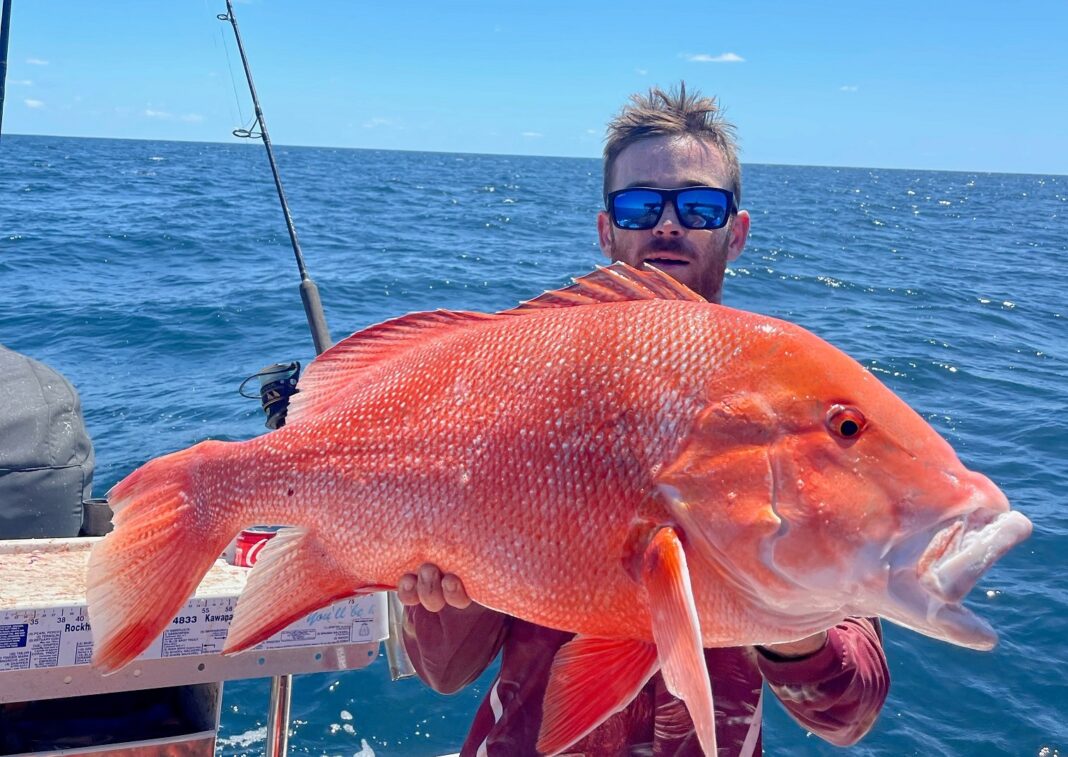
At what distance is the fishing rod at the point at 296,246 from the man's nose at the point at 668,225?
161cm

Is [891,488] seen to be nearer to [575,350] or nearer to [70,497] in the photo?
[575,350]

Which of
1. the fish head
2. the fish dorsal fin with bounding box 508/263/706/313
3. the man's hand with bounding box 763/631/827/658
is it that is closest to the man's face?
the fish dorsal fin with bounding box 508/263/706/313

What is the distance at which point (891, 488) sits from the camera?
51.8 inches

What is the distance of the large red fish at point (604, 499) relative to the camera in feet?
4.28

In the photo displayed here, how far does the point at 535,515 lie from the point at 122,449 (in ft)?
20.5

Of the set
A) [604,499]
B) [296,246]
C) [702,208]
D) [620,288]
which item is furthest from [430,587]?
[296,246]

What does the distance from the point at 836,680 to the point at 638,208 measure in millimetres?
1380

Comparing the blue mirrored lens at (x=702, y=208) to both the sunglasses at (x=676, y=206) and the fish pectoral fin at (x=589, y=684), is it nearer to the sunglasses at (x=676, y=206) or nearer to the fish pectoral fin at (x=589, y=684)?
the sunglasses at (x=676, y=206)

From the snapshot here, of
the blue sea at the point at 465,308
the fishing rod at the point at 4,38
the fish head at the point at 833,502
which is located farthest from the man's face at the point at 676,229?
the fishing rod at the point at 4,38

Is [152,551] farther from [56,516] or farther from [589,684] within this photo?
[56,516]

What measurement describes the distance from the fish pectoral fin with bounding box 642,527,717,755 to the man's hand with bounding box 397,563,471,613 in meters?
0.42

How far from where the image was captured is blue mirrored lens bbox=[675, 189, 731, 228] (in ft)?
7.97

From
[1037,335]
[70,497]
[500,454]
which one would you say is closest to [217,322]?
[70,497]

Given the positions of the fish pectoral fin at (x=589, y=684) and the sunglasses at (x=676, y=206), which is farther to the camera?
the sunglasses at (x=676, y=206)
